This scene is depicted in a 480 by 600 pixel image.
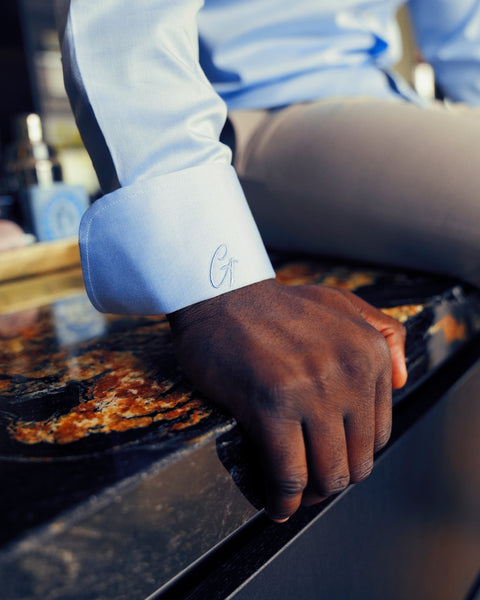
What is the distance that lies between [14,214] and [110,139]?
2.06 feet

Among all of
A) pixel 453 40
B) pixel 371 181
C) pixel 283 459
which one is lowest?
pixel 283 459

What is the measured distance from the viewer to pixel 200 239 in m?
0.35

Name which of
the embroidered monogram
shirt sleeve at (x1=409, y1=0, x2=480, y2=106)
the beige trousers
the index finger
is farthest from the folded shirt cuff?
shirt sleeve at (x1=409, y1=0, x2=480, y2=106)

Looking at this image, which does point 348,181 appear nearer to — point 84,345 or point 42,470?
point 84,345

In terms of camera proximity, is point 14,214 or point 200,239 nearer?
point 200,239

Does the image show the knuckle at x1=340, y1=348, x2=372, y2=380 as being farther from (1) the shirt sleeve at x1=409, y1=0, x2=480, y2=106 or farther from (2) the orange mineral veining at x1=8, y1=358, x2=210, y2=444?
(1) the shirt sleeve at x1=409, y1=0, x2=480, y2=106

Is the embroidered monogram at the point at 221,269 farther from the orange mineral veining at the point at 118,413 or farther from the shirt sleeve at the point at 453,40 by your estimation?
the shirt sleeve at the point at 453,40

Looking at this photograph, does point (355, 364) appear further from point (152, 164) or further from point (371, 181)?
point (371, 181)

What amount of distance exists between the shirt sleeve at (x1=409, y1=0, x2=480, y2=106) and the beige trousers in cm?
68

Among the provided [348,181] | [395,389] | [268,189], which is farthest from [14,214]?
[395,389]

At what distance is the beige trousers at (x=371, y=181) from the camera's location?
0.51 m

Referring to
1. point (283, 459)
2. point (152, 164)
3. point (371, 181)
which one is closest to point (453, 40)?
point (371, 181)

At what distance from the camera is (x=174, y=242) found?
345 mm

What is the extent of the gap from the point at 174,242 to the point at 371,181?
28 cm
